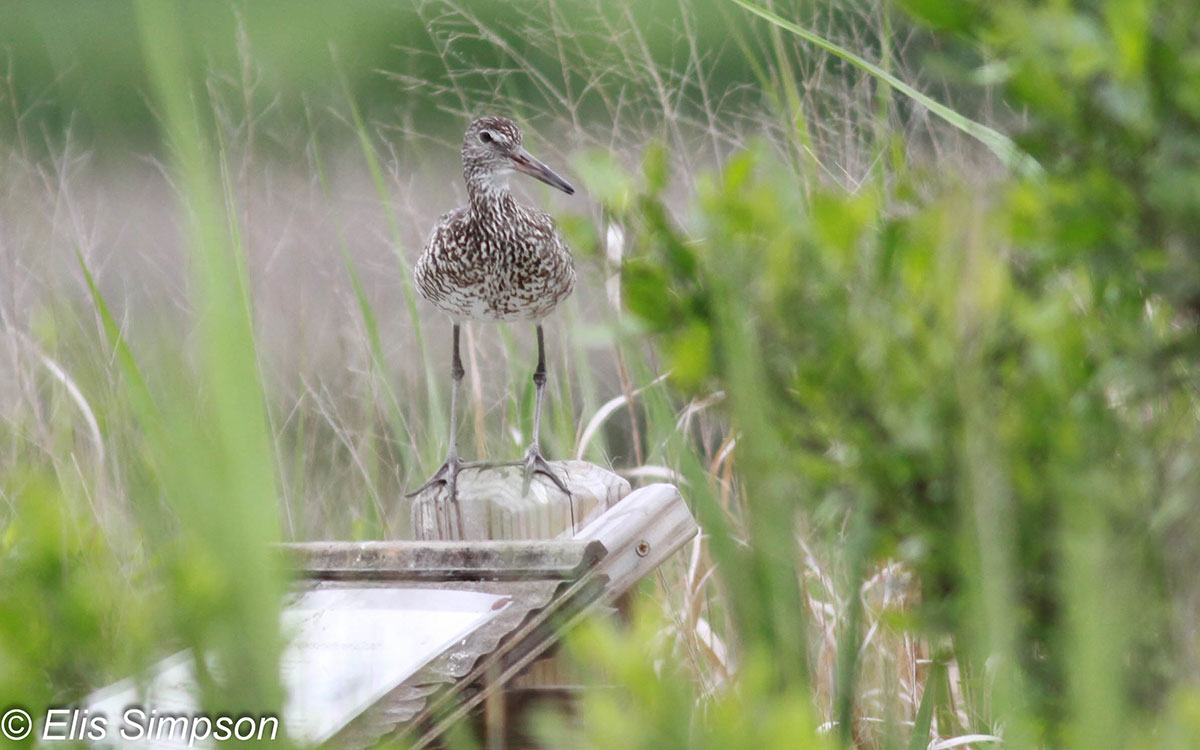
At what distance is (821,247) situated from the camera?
0.86 meters

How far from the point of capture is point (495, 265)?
87.5 inches

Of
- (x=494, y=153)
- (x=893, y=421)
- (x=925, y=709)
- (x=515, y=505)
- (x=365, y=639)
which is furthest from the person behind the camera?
(x=494, y=153)

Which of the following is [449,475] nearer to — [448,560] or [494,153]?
[448,560]

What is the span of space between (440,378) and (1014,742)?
147 inches

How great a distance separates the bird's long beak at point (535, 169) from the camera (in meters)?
2.39

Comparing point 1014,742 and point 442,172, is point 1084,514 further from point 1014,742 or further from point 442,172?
point 442,172

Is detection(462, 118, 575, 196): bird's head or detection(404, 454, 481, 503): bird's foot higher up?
detection(462, 118, 575, 196): bird's head

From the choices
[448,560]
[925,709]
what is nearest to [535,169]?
[448,560]

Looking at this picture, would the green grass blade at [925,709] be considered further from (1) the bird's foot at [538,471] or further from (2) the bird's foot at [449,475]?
(2) the bird's foot at [449,475]

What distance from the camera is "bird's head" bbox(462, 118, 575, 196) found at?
2541 millimetres

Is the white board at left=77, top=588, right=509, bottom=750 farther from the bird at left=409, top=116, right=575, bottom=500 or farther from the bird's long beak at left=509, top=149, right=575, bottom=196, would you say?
the bird's long beak at left=509, top=149, right=575, bottom=196

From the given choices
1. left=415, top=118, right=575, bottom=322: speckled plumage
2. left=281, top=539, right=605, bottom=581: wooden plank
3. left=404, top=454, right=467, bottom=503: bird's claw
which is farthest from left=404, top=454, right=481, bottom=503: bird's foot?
left=415, top=118, right=575, bottom=322: speckled plumage

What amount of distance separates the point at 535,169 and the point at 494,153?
14 cm

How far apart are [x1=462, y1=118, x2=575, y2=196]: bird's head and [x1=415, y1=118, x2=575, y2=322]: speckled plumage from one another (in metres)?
0.16
